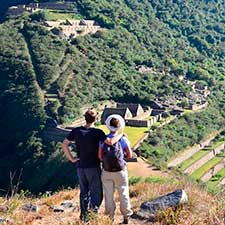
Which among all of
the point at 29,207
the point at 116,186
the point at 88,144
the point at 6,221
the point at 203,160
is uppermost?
the point at 88,144

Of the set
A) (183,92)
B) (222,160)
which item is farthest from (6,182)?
(183,92)

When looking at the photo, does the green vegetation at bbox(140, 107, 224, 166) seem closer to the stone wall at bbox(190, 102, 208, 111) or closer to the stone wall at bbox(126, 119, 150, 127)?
the stone wall at bbox(190, 102, 208, 111)

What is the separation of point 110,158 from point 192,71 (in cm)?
4947

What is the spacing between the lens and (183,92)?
4641 centimetres

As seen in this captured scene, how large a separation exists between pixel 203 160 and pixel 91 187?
26522mm

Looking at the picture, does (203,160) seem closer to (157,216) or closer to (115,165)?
(157,216)

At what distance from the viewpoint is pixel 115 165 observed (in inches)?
263

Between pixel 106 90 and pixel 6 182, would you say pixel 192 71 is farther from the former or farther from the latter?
pixel 6 182

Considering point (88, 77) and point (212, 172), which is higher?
point (88, 77)

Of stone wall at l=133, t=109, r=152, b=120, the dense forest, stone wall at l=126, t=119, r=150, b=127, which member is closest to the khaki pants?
the dense forest

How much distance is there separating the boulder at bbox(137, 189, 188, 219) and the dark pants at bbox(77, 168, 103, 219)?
70 centimetres

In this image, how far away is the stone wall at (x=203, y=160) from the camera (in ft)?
99.3

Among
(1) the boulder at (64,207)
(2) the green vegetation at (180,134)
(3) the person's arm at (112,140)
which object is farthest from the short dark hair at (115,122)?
(2) the green vegetation at (180,134)

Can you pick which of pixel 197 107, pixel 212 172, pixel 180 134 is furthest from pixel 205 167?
pixel 197 107
